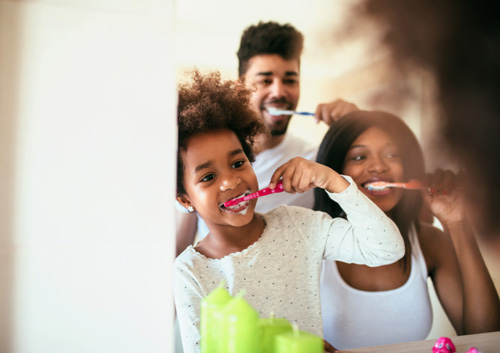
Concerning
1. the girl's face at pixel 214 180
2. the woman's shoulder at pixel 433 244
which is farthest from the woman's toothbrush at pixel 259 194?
the woman's shoulder at pixel 433 244

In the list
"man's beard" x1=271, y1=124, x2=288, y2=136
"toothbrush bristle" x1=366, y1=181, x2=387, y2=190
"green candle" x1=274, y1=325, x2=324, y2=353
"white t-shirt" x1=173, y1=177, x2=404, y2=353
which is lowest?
"green candle" x1=274, y1=325, x2=324, y2=353

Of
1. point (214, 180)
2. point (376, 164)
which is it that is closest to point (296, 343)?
point (214, 180)

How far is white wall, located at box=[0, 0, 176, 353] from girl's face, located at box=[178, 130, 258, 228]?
7cm

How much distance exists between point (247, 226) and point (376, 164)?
444 millimetres

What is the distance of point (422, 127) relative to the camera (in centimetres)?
138

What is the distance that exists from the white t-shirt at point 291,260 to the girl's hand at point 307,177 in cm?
3

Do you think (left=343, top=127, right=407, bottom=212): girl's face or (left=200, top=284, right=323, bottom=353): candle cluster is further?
(left=343, top=127, right=407, bottom=212): girl's face

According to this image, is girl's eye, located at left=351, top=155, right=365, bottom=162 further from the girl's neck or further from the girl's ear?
the girl's ear

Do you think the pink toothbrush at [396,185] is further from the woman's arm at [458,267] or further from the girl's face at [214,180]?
the girl's face at [214,180]

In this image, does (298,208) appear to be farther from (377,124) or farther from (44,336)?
(44,336)

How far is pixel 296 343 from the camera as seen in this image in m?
0.78

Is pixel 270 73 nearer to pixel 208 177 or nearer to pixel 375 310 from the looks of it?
pixel 208 177

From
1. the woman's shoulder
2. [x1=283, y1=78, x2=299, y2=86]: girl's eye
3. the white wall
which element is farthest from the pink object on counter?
[x1=283, y1=78, x2=299, y2=86]: girl's eye

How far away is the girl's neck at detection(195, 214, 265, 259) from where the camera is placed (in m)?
1.10
